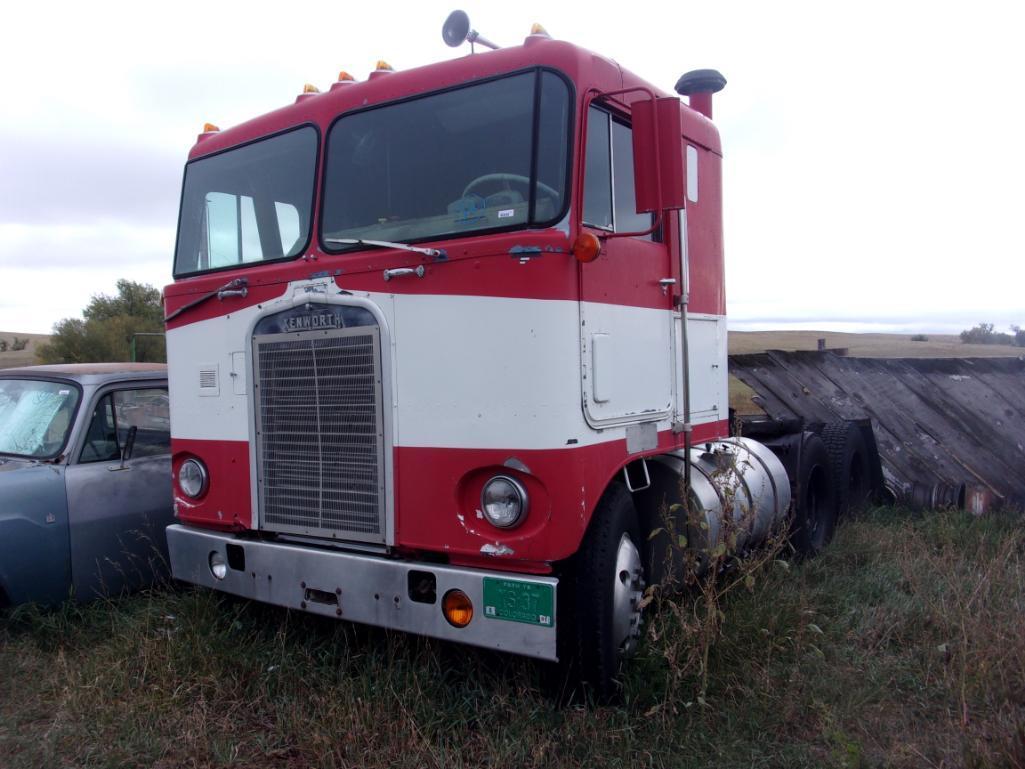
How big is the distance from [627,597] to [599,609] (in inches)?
11.5

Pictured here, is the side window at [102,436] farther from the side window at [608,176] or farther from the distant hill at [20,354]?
the distant hill at [20,354]

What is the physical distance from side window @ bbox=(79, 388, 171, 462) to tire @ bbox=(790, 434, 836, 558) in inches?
176

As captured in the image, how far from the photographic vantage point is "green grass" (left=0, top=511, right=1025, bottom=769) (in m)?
3.58

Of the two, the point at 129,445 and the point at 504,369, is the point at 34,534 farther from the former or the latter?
the point at 504,369

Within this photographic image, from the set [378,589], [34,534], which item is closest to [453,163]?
[378,589]

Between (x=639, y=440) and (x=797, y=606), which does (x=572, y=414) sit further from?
(x=797, y=606)

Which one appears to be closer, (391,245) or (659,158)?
(659,158)

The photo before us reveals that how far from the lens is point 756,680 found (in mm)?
4070

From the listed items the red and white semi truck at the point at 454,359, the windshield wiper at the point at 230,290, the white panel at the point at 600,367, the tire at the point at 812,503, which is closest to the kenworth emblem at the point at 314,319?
the red and white semi truck at the point at 454,359

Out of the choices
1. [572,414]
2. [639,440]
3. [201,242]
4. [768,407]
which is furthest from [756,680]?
[768,407]

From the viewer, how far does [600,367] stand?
3.83m

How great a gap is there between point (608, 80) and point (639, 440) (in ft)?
5.62

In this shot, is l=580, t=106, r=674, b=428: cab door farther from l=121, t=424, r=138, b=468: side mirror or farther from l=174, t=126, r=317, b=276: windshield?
l=121, t=424, r=138, b=468: side mirror

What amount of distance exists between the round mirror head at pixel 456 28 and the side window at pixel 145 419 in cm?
314
